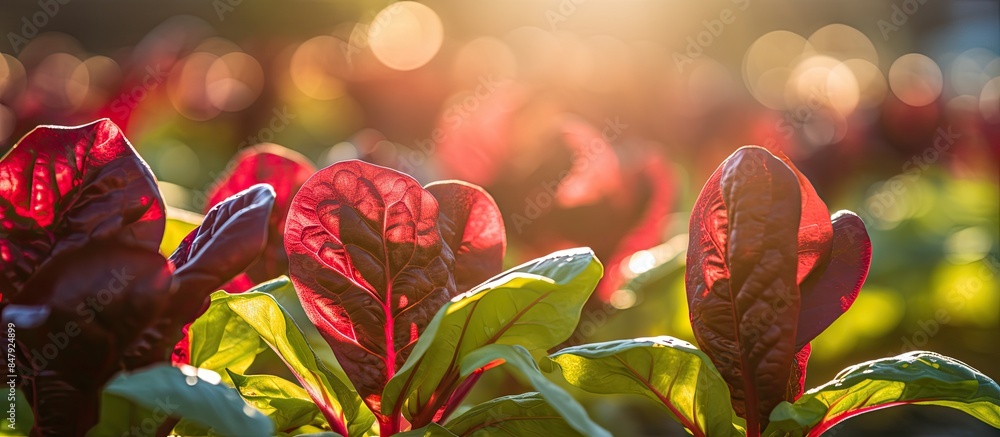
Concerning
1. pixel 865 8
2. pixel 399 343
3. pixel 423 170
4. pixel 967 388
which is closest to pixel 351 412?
pixel 399 343

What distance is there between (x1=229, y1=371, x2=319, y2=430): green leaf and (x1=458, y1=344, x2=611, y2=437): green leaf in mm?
216

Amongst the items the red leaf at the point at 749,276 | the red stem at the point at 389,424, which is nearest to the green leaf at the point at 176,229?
the red stem at the point at 389,424

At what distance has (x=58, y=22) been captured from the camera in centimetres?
786

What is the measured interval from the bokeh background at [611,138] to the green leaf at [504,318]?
0.51 metres

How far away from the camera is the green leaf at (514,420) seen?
0.77 metres

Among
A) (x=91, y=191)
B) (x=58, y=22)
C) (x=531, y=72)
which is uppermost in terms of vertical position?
(x=91, y=191)

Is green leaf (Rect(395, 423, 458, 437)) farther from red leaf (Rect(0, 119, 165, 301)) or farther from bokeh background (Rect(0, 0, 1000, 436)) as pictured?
bokeh background (Rect(0, 0, 1000, 436))

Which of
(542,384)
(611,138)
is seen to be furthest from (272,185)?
(611,138)

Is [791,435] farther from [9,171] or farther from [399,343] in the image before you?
[9,171]

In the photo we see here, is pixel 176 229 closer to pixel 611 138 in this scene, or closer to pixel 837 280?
pixel 837 280

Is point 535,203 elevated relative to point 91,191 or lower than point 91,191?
lower

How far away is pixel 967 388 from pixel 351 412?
60cm

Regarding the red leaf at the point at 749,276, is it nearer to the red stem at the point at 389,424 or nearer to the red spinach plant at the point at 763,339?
the red spinach plant at the point at 763,339

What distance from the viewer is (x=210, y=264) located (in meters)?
0.66
